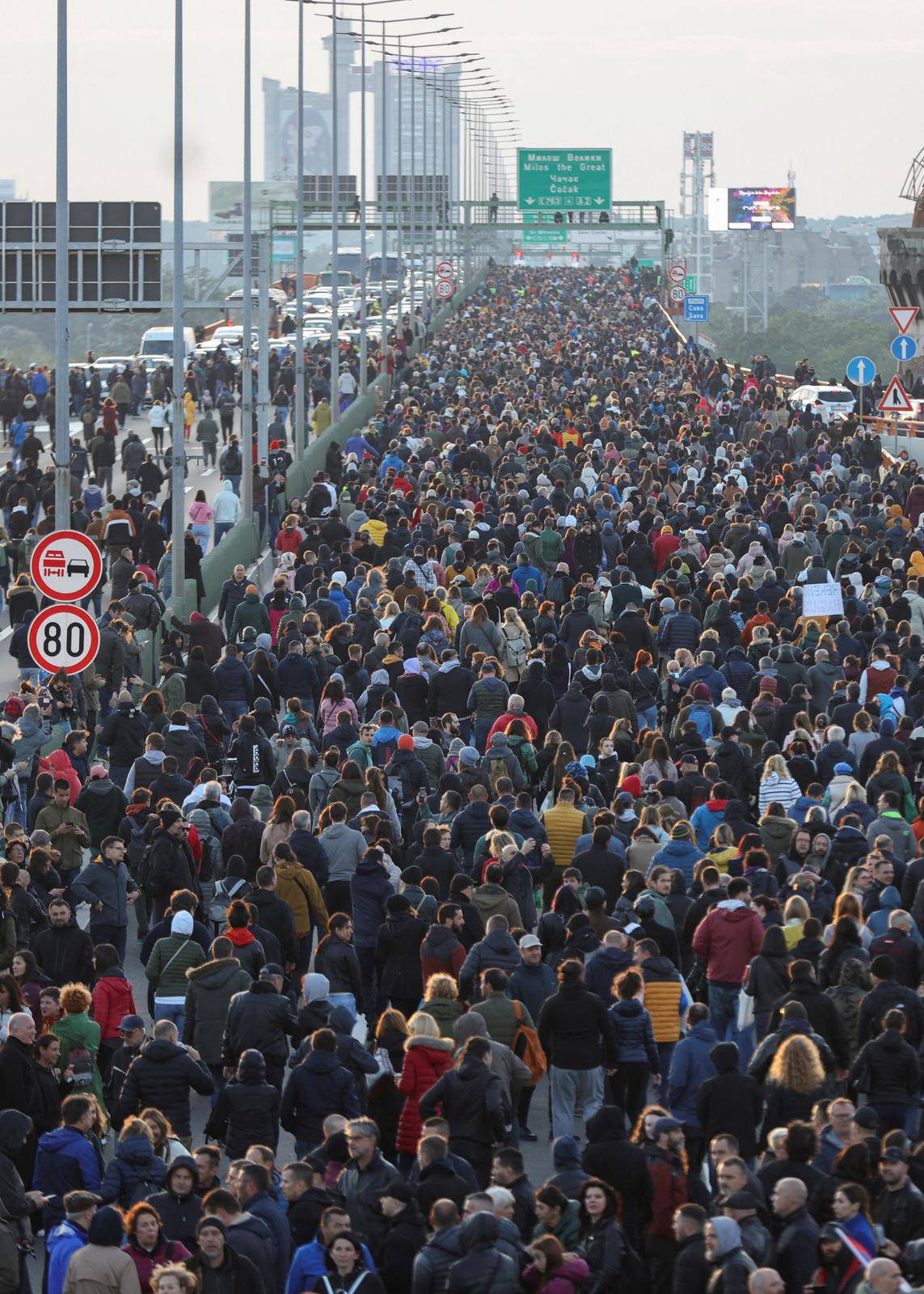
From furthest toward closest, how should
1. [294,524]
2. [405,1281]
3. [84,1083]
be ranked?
[294,524]
[84,1083]
[405,1281]

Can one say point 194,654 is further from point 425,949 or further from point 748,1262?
point 748,1262

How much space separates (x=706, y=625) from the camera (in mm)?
24328

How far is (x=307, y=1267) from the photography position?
1010cm

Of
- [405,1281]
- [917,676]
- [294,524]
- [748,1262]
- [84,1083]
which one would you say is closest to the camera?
[748,1262]

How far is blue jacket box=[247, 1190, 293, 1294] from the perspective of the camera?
10633mm

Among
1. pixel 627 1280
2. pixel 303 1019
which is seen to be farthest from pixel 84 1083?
pixel 627 1280

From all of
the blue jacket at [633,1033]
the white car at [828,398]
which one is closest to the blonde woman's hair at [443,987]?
the blue jacket at [633,1033]

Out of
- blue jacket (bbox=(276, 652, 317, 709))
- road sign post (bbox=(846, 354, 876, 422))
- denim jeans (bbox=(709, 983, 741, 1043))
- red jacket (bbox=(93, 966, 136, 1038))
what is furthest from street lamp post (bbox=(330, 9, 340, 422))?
red jacket (bbox=(93, 966, 136, 1038))

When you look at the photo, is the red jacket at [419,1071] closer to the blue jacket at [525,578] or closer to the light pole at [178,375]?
the blue jacket at [525,578]

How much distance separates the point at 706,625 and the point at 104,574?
9.15m

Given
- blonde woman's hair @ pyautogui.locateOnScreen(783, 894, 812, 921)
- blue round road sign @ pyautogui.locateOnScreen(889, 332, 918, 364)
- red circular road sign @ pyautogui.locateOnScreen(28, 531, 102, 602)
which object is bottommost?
blonde woman's hair @ pyautogui.locateOnScreen(783, 894, 812, 921)

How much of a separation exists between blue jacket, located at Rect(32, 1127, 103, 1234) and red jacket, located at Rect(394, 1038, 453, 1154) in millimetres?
1592

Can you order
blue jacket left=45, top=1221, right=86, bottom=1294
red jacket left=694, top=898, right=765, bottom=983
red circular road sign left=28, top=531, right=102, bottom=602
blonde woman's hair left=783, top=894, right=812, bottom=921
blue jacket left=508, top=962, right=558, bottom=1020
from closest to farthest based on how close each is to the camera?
blue jacket left=45, top=1221, right=86, bottom=1294, blue jacket left=508, top=962, right=558, bottom=1020, blonde woman's hair left=783, top=894, right=812, bottom=921, red jacket left=694, top=898, right=765, bottom=983, red circular road sign left=28, top=531, right=102, bottom=602

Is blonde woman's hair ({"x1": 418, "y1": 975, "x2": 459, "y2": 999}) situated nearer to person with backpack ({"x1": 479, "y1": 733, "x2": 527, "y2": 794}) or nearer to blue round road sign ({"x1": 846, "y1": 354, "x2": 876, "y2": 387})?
person with backpack ({"x1": 479, "y1": 733, "x2": 527, "y2": 794})
